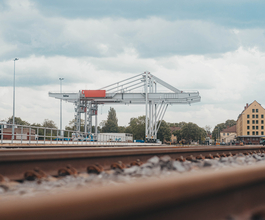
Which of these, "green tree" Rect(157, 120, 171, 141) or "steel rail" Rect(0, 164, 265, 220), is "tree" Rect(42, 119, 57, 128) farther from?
"steel rail" Rect(0, 164, 265, 220)

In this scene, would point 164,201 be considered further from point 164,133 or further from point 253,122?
point 253,122

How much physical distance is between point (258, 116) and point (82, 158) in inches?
3592

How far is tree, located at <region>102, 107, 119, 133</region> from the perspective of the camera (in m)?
122

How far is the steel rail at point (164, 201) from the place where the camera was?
0.99 m

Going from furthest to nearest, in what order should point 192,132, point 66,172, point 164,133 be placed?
point 192,132, point 164,133, point 66,172

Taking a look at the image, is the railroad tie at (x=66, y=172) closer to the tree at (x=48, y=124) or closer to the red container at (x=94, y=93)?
the red container at (x=94, y=93)

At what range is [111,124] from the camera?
403 feet

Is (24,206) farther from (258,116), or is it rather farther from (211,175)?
(258,116)

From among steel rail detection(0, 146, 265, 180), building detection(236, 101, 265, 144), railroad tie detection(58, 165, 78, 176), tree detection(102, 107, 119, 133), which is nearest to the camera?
railroad tie detection(58, 165, 78, 176)

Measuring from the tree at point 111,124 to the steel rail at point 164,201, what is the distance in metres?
120

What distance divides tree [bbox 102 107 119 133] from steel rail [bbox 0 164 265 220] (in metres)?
120

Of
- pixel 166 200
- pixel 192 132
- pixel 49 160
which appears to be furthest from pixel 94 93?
pixel 192 132

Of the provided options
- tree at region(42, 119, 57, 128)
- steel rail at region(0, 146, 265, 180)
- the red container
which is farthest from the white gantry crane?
tree at region(42, 119, 57, 128)

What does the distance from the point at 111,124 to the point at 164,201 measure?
122m
